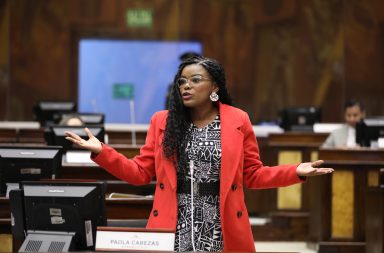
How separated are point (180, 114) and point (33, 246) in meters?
0.89

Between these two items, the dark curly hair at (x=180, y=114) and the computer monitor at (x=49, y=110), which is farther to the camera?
the computer monitor at (x=49, y=110)

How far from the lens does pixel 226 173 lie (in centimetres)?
416

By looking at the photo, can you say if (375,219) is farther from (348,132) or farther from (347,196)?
(348,132)

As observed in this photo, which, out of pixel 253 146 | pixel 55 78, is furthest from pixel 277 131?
pixel 253 146

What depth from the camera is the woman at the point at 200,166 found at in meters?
4.15

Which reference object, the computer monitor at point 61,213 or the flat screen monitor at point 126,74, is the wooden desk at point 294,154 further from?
the computer monitor at point 61,213

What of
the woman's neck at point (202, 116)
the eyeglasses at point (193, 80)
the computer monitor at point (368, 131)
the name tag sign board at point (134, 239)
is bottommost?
the name tag sign board at point (134, 239)

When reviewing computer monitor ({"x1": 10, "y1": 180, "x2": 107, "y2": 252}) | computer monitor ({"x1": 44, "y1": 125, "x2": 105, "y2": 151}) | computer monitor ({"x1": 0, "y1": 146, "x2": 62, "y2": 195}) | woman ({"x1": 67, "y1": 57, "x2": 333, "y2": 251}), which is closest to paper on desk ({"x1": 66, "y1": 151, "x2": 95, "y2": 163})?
computer monitor ({"x1": 44, "y1": 125, "x2": 105, "y2": 151})

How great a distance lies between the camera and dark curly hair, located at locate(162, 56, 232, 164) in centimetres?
419

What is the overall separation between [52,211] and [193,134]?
73 centimetres

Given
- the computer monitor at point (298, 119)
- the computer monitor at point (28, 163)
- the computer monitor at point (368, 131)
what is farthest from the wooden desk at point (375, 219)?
the computer monitor at point (298, 119)

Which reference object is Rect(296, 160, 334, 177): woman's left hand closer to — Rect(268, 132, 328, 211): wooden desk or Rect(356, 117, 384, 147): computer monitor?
Rect(356, 117, 384, 147): computer monitor

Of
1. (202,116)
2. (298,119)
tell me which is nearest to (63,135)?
(202,116)

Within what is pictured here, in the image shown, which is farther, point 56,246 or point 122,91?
point 122,91
